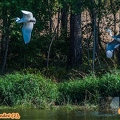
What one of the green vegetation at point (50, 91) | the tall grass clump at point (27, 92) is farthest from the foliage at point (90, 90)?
the tall grass clump at point (27, 92)

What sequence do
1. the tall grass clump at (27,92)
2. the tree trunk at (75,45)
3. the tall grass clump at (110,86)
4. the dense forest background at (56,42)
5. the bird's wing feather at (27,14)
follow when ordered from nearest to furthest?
1. the bird's wing feather at (27,14)
2. the tall grass clump at (27,92)
3. the tall grass clump at (110,86)
4. the dense forest background at (56,42)
5. the tree trunk at (75,45)

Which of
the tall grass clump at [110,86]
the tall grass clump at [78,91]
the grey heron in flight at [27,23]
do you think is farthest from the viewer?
the tall grass clump at [78,91]

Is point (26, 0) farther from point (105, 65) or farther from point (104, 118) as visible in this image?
point (104, 118)

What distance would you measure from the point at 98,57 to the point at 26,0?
15.5 feet

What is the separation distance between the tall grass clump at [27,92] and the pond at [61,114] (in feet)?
2.67

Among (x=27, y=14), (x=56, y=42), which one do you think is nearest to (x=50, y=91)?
(x=27, y=14)

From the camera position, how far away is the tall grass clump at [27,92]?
18641mm

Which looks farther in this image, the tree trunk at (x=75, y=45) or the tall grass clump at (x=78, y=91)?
the tree trunk at (x=75, y=45)

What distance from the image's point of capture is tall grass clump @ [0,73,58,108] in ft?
61.2

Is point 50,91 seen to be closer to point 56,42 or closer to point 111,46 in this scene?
point 111,46

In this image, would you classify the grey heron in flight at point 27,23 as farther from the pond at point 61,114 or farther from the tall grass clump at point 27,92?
the tall grass clump at point 27,92

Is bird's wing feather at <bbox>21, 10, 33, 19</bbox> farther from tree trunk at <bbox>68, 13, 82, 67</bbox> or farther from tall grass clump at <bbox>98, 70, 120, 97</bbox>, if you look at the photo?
tree trunk at <bbox>68, 13, 82, 67</bbox>

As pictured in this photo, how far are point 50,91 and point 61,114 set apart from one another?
221 cm

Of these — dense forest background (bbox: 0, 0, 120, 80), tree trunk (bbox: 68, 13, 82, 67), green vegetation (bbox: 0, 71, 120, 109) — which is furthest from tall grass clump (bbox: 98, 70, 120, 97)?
A: tree trunk (bbox: 68, 13, 82, 67)
